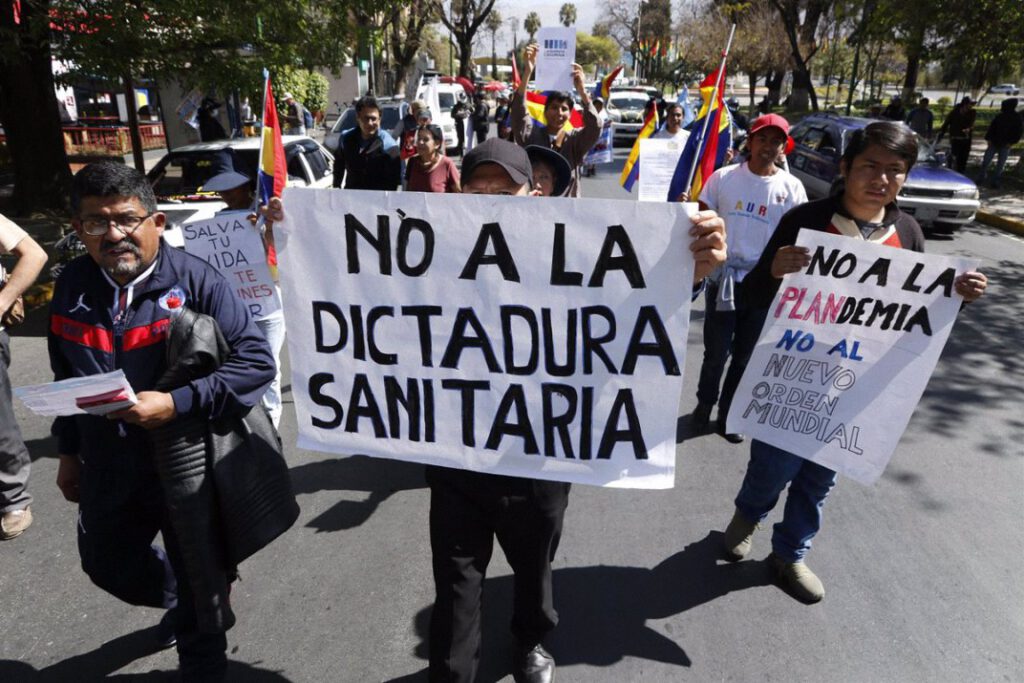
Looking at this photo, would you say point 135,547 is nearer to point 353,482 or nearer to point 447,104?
point 353,482

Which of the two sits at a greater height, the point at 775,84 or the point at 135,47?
the point at 775,84

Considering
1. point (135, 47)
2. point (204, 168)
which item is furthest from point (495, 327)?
point (135, 47)

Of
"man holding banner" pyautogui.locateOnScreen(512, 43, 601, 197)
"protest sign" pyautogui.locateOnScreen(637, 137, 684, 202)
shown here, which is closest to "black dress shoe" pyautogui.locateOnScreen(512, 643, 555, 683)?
"protest sign" pyautogui.locateOnScreen(637, 137, 684, 202)

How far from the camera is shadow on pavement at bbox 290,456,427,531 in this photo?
3742 mm

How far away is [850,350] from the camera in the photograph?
2.69 meters

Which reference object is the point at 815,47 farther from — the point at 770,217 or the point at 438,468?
the point at 438,468

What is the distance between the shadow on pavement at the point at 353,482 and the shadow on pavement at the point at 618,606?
89 centimetres

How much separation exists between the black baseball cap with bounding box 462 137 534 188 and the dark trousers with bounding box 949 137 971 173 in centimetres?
→ 1735

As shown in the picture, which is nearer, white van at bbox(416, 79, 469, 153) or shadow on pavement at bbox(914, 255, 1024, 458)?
shadow on pavement at bbox(914, 255, 1024, 458)

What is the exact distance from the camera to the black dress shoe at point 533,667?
2586mm

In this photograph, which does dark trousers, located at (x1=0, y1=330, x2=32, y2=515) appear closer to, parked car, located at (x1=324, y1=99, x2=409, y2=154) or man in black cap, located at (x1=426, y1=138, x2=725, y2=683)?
man in black cap, located at (x1=426, y1=138, x2=725, y2=683)

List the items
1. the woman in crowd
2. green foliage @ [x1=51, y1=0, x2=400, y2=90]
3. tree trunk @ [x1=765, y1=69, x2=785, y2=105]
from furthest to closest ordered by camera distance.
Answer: tree trunk @ [x1=765, y1=69, x2=785, y2=105], green foliage @ [x1=51, y1=0, x2=400, y2=90], the woman in crowd

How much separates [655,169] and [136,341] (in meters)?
3.35

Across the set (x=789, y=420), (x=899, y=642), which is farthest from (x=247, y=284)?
(x=899, y=642)
